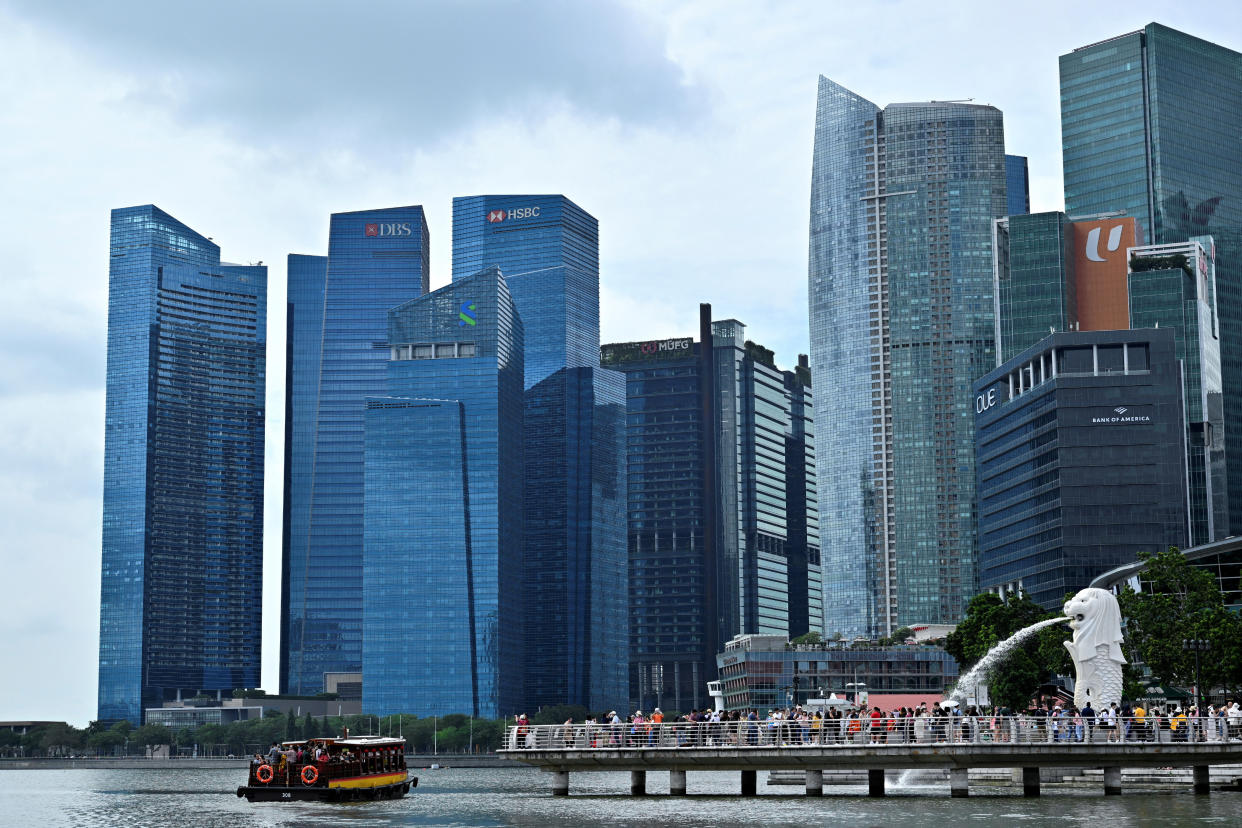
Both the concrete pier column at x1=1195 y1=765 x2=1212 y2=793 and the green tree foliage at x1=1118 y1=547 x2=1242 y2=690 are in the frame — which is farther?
the green tree foliage at x1=1118 y1=547 x2=1242 y2=690

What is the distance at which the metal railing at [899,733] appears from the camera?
79.1 metres

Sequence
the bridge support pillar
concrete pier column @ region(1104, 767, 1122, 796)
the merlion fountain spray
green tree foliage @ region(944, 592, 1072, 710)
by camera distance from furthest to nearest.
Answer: green tree foliage @ region(944, 592, 1072, 710) → the merlion fountain spray → the bridge support pillar → concrete pier column @ region(1104, 767, 1122, 796)

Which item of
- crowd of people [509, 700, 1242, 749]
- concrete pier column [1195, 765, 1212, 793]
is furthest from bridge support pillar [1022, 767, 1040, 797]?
concrete pier column [1195, 765, 1212, 793]

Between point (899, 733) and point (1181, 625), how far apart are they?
33.7 metres

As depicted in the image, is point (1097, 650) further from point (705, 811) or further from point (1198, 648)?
point (705, 811)

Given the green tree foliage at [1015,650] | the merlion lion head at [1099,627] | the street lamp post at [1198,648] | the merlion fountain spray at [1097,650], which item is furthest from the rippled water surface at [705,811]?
the green tree foliage at [1015,650]

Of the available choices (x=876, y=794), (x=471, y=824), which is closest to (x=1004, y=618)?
(x=876, y=794)

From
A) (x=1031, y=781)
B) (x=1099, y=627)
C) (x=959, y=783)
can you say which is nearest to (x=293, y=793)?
(x=959, y=783)

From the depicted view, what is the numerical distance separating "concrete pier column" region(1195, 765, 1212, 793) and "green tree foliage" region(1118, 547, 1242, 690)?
70.7 ft

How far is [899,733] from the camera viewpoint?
81.8 metres

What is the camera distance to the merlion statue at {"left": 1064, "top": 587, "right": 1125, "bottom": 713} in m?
87.2

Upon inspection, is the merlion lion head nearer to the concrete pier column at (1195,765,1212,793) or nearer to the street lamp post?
the concrete pier column at (1195,765,1212,793)

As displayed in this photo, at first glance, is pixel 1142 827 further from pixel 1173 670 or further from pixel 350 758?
pixel 350 758

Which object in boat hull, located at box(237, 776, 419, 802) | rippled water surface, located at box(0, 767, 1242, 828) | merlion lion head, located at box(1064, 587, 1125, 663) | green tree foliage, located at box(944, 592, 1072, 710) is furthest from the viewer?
green tree foliage, located at box(944, 592, 1072, 710)
